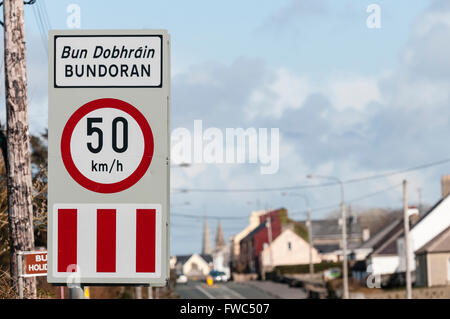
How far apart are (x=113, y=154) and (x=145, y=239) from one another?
15.2 inches

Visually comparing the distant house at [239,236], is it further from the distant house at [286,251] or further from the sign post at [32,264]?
the sign post at [32,264]

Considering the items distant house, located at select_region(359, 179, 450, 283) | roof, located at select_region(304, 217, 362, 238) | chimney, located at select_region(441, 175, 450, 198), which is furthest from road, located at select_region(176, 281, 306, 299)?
roof, located at select_region(304, 217, 362, 238)

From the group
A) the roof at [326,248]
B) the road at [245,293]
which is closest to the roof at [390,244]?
the road at [245,293]

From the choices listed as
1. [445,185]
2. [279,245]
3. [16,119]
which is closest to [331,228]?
[279,245]

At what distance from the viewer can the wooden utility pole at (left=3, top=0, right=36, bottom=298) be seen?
→ 32.1 ft

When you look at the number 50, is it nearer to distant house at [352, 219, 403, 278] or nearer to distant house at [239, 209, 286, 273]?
distant house at [352, 219, 403, 278]

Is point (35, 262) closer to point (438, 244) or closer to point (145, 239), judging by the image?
point (145, 239)

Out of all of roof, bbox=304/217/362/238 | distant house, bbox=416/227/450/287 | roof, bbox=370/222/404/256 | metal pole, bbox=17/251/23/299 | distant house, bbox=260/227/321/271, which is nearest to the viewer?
metal pole, bbox=17/251/23/299

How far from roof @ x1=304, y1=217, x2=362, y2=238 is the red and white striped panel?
141942mm

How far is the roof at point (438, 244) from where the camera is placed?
67.4 meters

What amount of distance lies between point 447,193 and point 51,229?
74698mm

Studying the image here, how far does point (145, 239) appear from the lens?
3.40 m

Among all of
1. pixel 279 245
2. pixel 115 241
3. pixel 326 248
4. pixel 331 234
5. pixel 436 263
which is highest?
pixel 115 241
